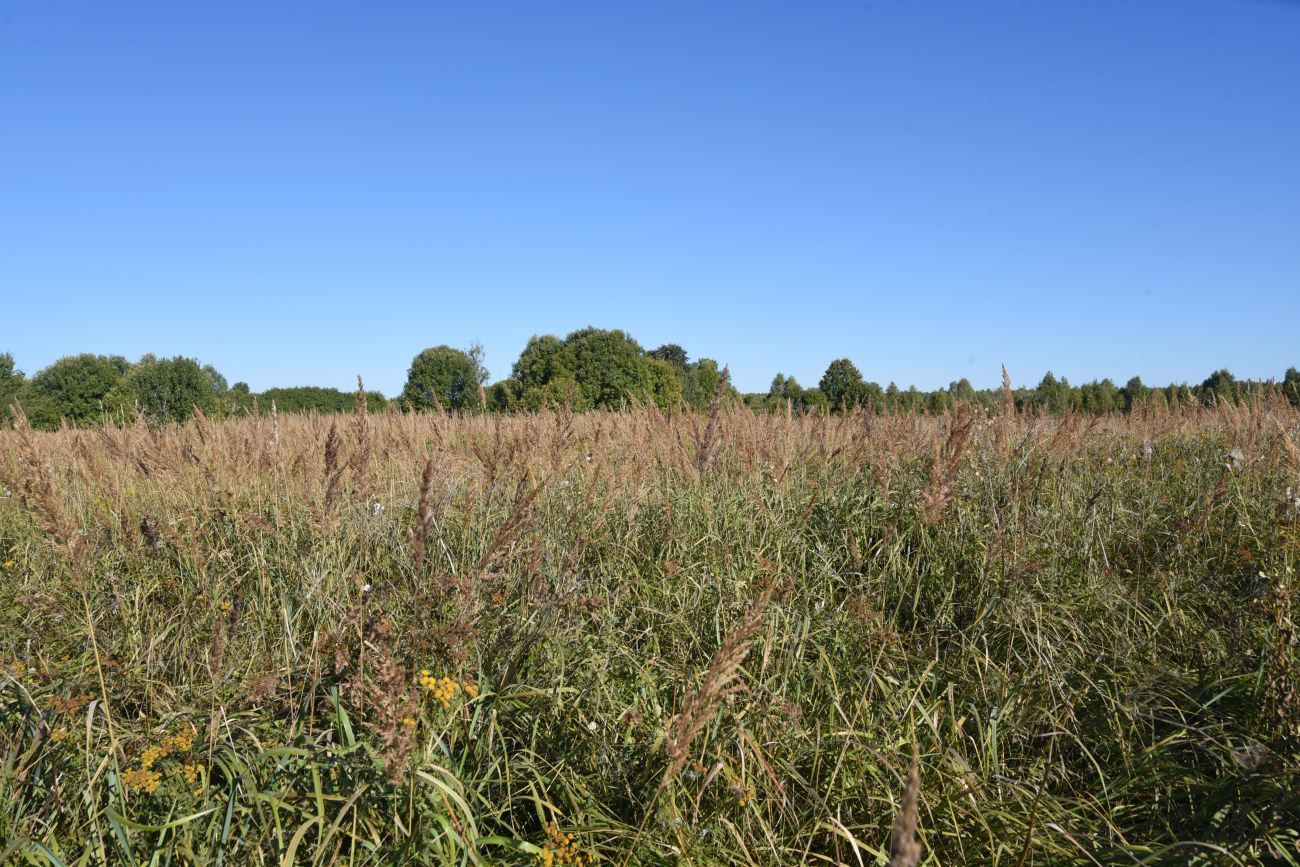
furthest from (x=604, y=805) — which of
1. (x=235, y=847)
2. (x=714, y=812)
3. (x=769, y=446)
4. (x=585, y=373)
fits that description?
(x=585, y=373)

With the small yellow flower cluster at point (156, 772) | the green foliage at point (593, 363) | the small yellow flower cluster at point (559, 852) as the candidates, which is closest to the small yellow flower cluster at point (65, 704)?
the small yellow flower cluster at point (156, 772)

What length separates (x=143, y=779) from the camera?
160cm

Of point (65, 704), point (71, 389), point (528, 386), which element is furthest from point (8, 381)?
point (65, 704)

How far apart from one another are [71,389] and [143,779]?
2023 centimetres

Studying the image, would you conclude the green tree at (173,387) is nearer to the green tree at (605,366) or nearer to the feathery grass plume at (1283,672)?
the green tree at (605,366)

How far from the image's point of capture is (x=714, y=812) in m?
1.71

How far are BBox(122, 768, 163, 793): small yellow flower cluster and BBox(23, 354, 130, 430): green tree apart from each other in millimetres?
18269

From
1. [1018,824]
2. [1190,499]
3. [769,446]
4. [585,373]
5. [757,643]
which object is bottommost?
[1018,824]

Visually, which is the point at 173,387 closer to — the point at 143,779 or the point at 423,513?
the point at 143,779

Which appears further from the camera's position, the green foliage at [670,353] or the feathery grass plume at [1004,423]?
the green foliage at [670,353]

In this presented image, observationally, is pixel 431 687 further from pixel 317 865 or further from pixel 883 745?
pixel 883 745

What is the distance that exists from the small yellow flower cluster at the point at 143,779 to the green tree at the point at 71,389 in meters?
18.3

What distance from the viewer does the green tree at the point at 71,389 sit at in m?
16.7

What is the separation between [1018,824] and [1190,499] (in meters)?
2.98
